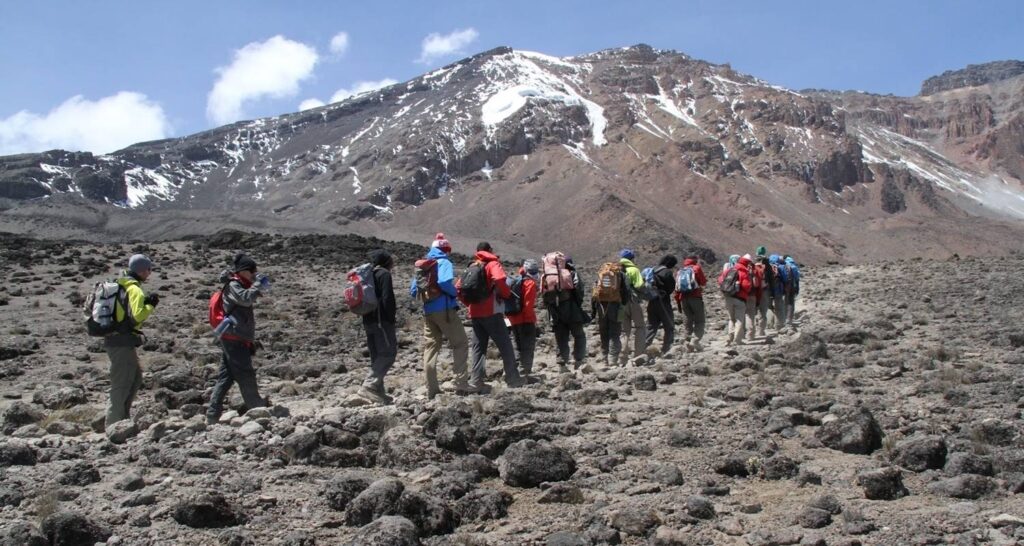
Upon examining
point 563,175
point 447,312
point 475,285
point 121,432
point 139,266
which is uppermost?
point 563,175

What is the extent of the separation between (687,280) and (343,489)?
9000 mm

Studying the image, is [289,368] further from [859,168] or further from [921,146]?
[921,146]

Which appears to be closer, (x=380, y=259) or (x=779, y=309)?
(x=380, y=259)

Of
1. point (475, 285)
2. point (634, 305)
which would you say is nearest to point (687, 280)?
point (634, 305)

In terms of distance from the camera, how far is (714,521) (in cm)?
486

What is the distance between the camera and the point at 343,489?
5.14 metres

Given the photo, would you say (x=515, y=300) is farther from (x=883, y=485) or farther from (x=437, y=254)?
(x=883, y=485)

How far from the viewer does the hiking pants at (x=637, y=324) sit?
40.4 feet

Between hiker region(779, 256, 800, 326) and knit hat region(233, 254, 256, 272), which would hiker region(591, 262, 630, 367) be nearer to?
knit hat region(233, 254, 256, 272)

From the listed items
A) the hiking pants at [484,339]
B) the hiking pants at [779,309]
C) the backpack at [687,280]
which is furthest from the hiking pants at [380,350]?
the hiking pants at [779,309]

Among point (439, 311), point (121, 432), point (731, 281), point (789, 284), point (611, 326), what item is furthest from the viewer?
point (789, 284)

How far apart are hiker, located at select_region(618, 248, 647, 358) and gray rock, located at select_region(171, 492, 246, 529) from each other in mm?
8032

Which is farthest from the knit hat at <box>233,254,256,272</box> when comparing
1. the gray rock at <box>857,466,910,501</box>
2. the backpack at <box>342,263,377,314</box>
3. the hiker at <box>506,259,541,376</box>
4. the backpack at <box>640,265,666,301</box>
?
the backpack at <box>640,265,666,301</box>

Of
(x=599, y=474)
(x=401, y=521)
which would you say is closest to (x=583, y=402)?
(x=599, y=474)
